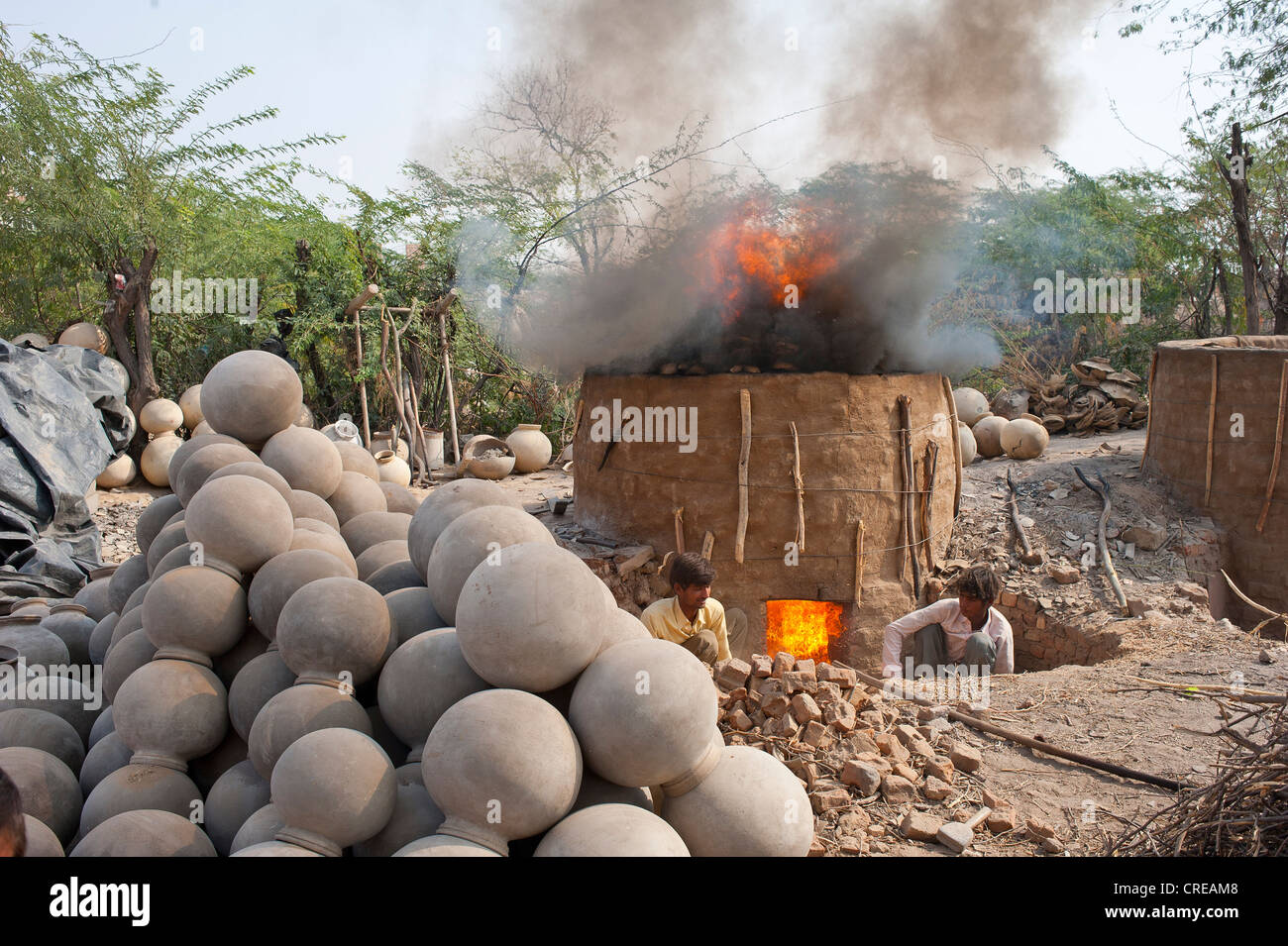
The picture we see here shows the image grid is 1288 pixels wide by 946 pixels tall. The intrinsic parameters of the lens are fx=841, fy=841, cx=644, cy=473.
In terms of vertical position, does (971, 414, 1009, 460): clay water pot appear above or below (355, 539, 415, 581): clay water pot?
above

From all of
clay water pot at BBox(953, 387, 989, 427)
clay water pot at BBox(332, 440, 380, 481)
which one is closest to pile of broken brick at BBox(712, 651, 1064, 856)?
clay water pot at BBox(332, 440, 380, 481)

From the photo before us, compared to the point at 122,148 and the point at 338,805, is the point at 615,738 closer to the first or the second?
the point at 338,805

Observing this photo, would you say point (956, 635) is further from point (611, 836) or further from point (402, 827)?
point (402, 827)

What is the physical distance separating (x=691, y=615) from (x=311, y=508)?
2.24m

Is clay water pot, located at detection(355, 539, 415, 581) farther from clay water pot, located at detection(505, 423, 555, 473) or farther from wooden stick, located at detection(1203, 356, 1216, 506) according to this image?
clay water pot, located at detection(505, 423, 555, 473)

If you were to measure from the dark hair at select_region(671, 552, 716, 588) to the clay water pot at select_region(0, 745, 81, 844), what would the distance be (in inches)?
118

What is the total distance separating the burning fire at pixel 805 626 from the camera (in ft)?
26.6

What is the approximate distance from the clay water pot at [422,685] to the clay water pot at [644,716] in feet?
1.35

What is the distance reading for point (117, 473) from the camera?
34.0 ft

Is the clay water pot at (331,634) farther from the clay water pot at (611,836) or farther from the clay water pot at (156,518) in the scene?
the clay water pot at (156,518)

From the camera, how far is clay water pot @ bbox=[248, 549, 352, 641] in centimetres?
323

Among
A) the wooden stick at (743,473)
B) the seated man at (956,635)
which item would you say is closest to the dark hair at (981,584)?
the seated man at (956,635)

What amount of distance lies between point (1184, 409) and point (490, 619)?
30.3 feet

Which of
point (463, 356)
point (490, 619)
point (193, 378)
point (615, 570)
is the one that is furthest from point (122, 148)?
point (490, 619)
